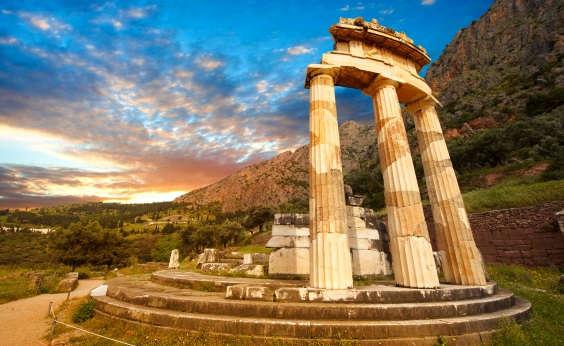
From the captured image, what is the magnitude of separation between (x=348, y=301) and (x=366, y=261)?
4.27 meters

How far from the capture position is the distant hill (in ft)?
107

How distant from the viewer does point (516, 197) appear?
1866cm

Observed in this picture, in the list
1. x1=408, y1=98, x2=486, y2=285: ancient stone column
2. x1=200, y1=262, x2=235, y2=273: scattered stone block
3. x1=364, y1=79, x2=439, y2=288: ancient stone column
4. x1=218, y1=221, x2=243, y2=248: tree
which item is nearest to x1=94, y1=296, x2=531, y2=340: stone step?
x1=364, y1=79, x2=439, y2=288: ancient stone column

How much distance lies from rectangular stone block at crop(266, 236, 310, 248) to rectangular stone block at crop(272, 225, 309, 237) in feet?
0.46

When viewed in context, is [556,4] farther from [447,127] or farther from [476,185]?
[476,185]

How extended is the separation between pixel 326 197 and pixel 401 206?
8.66 ft

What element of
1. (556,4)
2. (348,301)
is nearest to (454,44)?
(556,4)

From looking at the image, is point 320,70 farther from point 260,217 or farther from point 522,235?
point 260,217

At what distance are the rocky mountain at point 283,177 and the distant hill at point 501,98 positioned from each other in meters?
2.55

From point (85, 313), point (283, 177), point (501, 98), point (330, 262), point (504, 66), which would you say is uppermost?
point (504, 66)

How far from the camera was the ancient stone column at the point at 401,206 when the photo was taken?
23.3ft

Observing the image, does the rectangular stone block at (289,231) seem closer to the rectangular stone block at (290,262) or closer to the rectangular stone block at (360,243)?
the rectangular stone block at (290,262)

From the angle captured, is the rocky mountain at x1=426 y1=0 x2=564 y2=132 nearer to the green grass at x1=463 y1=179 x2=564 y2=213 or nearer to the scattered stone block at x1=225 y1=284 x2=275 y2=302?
the green grass at x1=463 y1=179 x2=564 y2=213

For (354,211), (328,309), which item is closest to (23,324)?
(328,309)
